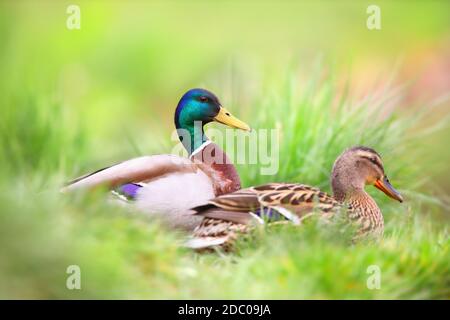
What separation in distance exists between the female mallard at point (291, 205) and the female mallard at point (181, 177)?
0.26 metres

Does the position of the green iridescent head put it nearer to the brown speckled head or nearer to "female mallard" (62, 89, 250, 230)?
"female mallard" (62, 89, 250, 230)

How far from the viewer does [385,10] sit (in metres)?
11.6

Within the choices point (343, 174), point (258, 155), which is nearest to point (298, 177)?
point (258, 155)

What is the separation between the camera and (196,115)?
619 cm

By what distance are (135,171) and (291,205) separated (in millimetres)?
976

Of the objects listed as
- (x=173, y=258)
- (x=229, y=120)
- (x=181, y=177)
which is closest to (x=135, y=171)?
(x=181, y=177)

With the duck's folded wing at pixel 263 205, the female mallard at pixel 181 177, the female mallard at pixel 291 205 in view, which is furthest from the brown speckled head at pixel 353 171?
the female mallard at pixel 181 177

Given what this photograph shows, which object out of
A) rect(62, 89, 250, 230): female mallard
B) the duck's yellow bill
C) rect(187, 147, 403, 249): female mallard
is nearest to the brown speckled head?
rect(187, 147, 403, 249): female mallard

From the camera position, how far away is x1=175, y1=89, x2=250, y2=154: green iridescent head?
6180 millimetres

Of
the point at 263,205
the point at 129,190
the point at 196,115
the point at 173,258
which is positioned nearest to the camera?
the point at 173,258

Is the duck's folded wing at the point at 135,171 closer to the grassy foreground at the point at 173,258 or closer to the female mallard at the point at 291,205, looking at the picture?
the grassy foreground at the point at 173,258

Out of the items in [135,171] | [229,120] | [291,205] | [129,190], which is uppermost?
[229,120]

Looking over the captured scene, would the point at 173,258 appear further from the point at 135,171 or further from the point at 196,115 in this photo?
the point at 196,115

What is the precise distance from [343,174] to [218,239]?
884mm
